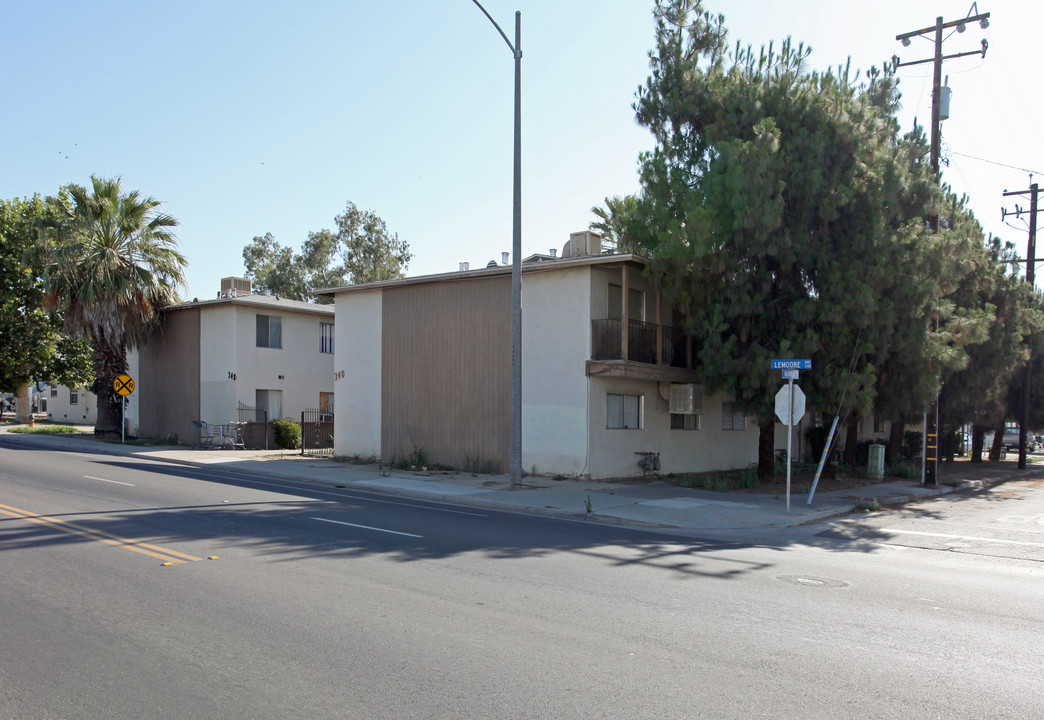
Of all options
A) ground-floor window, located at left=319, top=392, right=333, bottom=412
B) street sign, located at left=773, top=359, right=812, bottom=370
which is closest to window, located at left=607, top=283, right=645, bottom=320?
street sign, located at left=773, top=359, right=812, bottom=370

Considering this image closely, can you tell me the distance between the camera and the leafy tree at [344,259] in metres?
54.5

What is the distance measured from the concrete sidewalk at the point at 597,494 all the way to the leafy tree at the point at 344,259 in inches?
1143

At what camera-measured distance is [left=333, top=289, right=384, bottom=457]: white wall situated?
25.2 metres

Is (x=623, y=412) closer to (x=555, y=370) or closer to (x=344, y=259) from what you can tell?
(x=555, y=370)

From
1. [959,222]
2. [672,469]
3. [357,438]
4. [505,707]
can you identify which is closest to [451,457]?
[357,438]

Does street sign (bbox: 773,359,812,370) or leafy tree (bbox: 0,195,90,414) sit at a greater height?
leafy tree (bbox: 0,195,90,414)

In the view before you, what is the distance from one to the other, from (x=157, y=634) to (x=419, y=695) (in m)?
2.52

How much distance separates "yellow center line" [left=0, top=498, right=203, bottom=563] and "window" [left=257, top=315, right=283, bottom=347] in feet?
66.4

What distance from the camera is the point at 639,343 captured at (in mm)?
21469

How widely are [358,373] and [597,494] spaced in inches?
436

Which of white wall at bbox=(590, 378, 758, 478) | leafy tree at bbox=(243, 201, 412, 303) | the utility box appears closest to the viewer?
white wall at bbox=(590, 378, 758, 478)

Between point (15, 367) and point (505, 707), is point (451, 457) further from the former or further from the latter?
point (15, 367)

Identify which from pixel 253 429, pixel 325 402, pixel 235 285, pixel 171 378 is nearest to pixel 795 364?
pixel 253 429

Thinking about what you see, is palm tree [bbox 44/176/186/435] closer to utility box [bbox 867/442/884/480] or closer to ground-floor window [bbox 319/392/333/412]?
ground-floor window [bbox 319/392/333/412]
